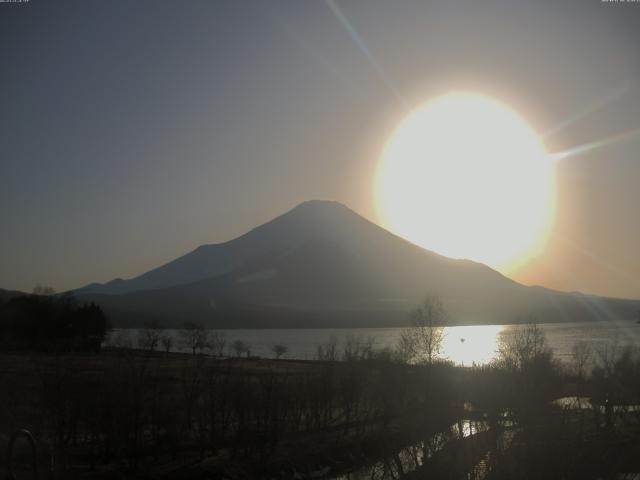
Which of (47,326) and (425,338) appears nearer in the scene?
(425,338)

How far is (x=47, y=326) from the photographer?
6481 cm

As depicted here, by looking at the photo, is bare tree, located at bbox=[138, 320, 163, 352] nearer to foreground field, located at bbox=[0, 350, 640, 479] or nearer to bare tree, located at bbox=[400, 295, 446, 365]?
bare tree, located at bbox=[400, 295, 446, 365]

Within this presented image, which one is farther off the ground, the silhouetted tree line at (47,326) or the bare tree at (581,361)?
the silhouetted tree line at (47,326)

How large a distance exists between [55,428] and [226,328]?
14185 cm

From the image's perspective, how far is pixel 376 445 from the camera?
2169 cm

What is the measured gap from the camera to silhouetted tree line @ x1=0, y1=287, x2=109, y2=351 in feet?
204

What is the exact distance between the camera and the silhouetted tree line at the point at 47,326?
2442 inches

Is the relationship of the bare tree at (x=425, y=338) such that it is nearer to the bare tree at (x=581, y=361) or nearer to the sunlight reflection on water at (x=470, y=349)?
the sunlight reflection on water at (x=470, y=349)

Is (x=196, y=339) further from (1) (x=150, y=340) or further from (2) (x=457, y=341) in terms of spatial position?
(2) (x=457, y=341)

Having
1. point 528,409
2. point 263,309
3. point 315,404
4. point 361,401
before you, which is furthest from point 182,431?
point 263,309

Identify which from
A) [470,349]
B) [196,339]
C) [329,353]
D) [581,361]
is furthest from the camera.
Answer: [196,339]

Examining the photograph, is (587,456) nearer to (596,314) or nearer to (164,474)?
(164,474)

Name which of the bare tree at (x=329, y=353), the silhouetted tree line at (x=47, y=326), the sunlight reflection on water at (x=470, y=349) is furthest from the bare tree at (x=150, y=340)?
the sunlight reflection on water at (x=470, y=349)

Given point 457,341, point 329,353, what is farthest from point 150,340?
point 457,341
